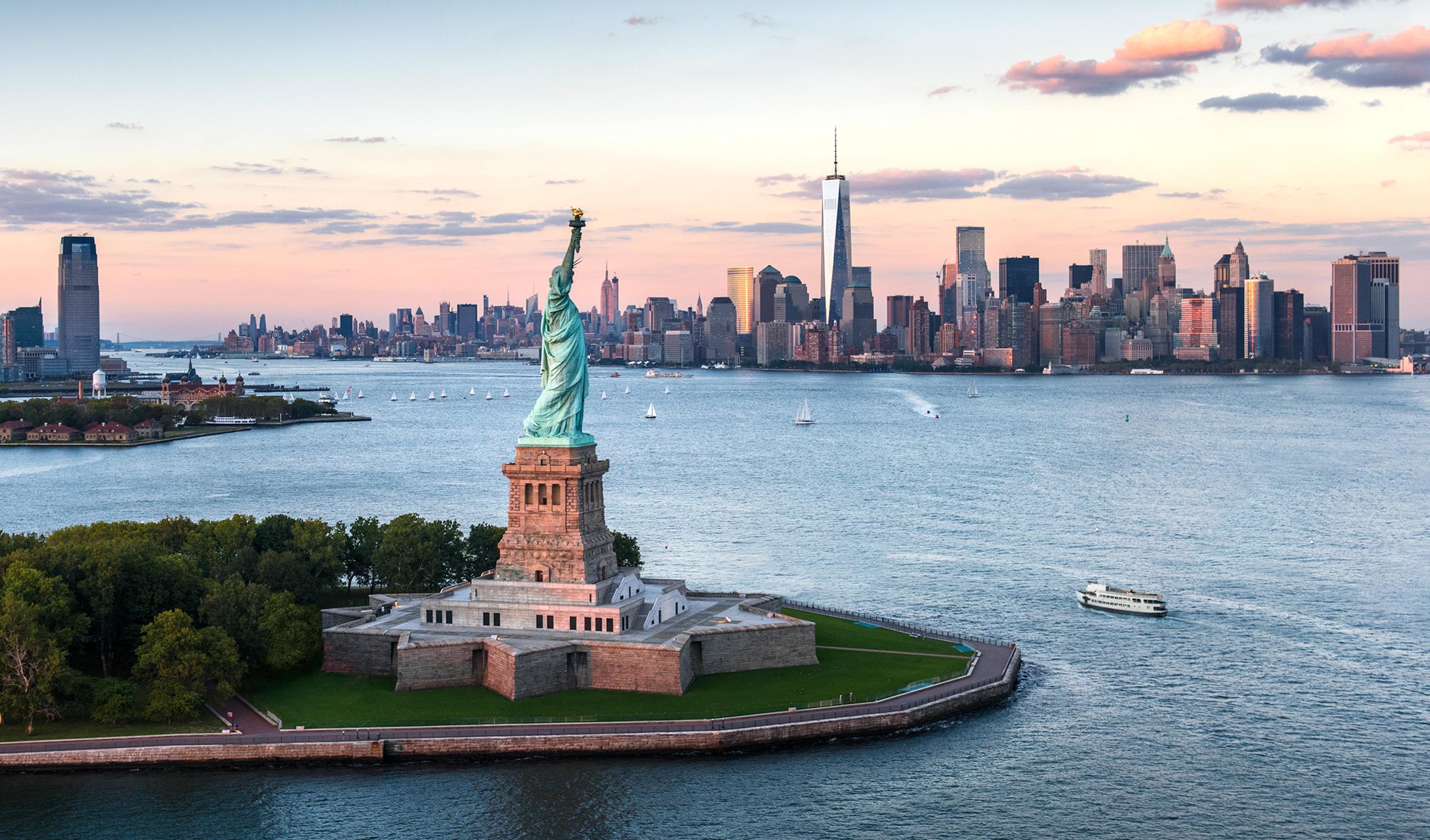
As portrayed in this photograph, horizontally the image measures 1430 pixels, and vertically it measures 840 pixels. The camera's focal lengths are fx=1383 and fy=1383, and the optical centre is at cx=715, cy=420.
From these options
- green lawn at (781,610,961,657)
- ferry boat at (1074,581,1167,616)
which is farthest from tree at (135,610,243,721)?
ferry boat at (1074,581,1167,616)

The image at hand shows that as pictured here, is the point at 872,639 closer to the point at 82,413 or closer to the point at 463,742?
the point at 463,742

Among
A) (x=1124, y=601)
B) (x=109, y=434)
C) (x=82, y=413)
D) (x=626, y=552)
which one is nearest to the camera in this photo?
(x=626, y=552)

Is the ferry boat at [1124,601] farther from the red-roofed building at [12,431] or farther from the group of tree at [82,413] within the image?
the red-roofed building at [12,431]

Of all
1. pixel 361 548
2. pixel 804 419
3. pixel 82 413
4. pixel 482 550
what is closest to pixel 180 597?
pixel 361 548

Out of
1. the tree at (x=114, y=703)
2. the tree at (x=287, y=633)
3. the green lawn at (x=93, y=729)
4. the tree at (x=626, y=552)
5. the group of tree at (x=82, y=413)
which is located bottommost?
the green lawn at (x=93, y=729)

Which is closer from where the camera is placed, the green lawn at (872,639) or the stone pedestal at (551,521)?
the stone pedestal at (551,521)

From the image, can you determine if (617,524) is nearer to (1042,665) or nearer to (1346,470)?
(1042,665)

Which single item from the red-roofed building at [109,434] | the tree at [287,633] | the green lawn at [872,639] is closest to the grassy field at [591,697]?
the tree at [287,633]
